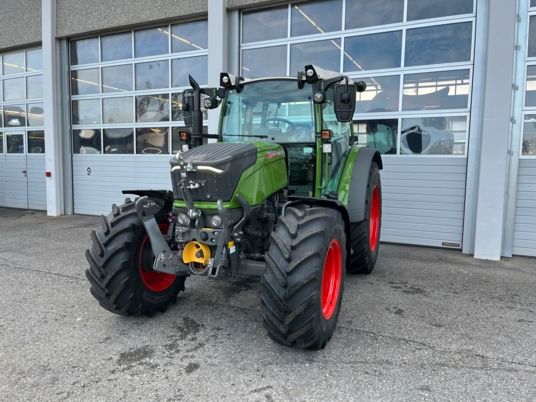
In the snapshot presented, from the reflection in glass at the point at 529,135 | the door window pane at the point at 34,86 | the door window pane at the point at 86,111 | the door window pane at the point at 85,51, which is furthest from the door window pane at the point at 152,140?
the reflection in glass at the point at 529,135

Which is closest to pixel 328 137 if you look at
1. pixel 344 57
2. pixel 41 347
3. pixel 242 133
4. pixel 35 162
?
pixel 242 133

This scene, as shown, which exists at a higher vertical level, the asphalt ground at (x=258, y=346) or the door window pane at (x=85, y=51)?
the door window pane at (x=85, y=51)

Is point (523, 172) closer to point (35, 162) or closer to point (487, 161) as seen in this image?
→ point (487, 161)

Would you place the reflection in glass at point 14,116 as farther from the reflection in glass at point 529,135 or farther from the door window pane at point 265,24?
the reflection in glass at point 529,135

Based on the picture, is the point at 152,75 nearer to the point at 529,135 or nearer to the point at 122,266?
the point at 122,266

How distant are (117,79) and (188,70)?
79.2 inches

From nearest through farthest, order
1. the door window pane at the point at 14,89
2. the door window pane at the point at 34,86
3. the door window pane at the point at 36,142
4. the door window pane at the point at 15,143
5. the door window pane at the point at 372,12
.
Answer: the door window pane at the point at 372,12 < the door window pane at the point at 34,86 < the door window pane at the point at 36,142 < the door window pane at the point at 14,89 < the door window pane at the point at 15,143

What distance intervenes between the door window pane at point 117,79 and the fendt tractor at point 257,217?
5.66 meters

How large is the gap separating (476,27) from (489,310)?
14.4ft

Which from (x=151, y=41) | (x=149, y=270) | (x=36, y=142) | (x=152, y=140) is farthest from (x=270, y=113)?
(x=36, y=142)

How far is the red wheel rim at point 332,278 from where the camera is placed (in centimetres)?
308

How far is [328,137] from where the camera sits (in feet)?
12.1

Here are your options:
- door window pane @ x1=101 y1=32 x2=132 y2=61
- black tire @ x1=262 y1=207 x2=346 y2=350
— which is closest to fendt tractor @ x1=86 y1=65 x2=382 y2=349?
black tire @ x1=262 y1=207 x2=346 y2=350

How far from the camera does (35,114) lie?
10391mm
